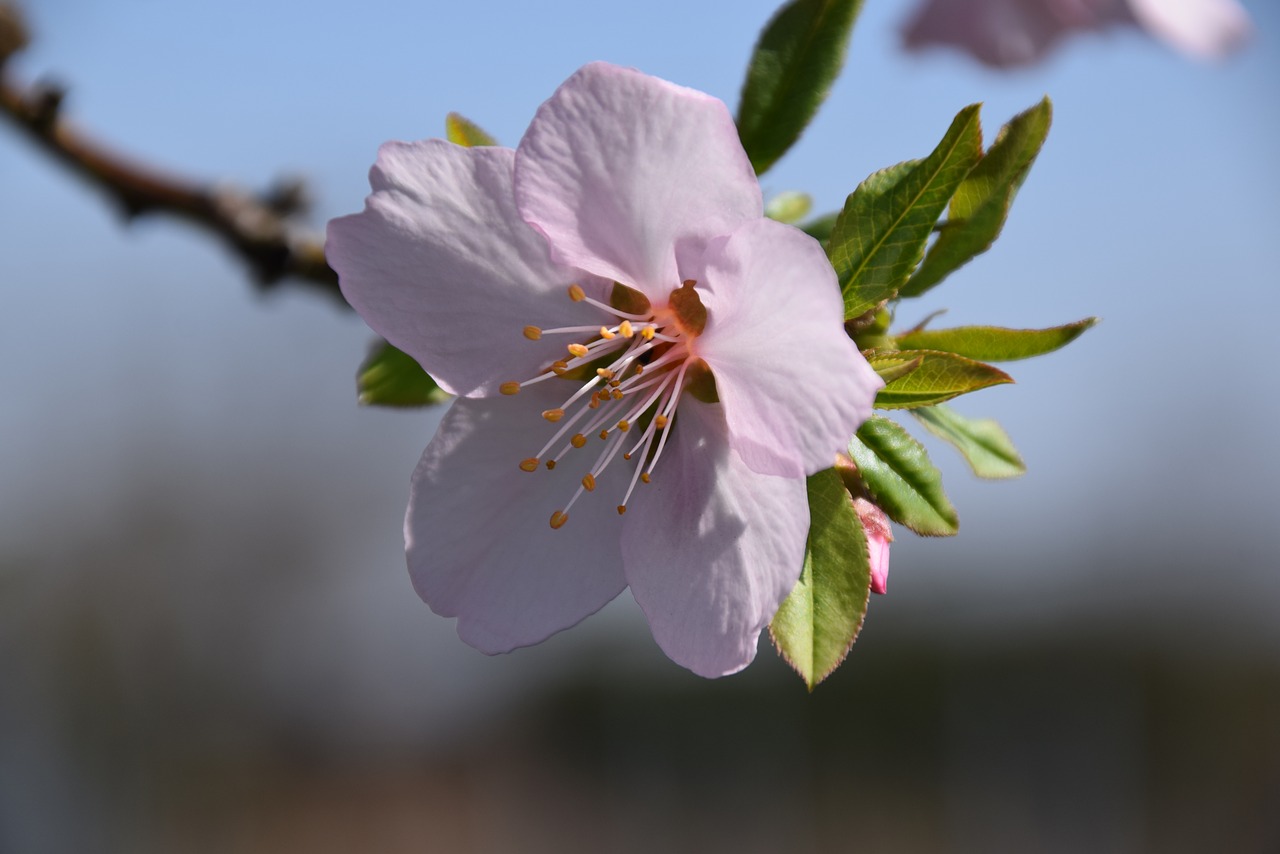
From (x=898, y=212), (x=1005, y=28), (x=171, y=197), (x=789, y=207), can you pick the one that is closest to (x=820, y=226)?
(x=789, y=207)

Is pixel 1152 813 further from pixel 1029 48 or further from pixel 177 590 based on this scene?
pixel 1029 48

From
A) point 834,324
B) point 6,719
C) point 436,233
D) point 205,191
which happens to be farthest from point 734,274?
point 6,719

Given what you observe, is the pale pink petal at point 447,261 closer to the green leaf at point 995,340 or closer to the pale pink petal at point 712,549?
the pale pink petal at point 712,549

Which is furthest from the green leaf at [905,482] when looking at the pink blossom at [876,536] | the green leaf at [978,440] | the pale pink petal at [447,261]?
the pale pink petal at [447,261]

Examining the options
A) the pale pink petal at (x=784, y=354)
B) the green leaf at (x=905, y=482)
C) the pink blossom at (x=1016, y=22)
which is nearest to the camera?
the pale pink petal at (x=784, y=354)

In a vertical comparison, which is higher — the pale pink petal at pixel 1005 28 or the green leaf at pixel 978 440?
the pale pink petal at pixel 1005 28

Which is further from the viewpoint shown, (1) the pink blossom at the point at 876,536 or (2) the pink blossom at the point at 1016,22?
(2) the pink blossom at the point at 1016,22

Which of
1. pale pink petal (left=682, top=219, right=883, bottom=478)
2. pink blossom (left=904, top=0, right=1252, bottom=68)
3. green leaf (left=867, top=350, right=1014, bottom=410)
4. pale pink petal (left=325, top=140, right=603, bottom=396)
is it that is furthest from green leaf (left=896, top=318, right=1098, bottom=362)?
pink blossom (left=904, top=0, right=1252, bottom=68)
